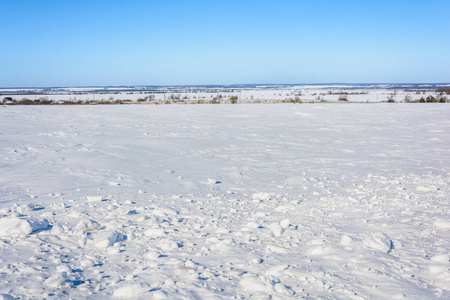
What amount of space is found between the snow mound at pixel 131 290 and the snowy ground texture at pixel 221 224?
1 centimetres

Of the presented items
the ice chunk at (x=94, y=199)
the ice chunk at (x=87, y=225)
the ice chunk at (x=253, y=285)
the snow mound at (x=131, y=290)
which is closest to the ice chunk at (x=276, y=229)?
the ice chunk at (x=253, y=285)

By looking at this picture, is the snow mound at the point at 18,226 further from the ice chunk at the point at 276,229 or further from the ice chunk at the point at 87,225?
the ice chunk at the point at 276,229

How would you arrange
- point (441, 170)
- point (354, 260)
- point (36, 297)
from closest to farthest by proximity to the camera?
point (36, 297)
point (354, 260)
point (441, 170)

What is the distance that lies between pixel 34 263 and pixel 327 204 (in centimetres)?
430

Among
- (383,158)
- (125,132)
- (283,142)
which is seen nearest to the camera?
(383,158)

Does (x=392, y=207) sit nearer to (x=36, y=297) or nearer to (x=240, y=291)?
(x=240, y=291)

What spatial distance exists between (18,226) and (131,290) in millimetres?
2211

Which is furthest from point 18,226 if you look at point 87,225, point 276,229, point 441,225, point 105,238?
point 441,225

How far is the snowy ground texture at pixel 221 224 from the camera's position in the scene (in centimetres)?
345

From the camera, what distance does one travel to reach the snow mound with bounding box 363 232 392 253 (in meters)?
4.21

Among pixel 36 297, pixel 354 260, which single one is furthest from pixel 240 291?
pixel 36 297

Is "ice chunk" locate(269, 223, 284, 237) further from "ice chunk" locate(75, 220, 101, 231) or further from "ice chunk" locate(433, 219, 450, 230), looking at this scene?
"ice chunk" locate(75, 220, 101, 231)

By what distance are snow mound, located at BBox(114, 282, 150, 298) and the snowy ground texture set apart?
0.01 meters

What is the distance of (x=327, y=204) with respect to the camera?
237 inches
